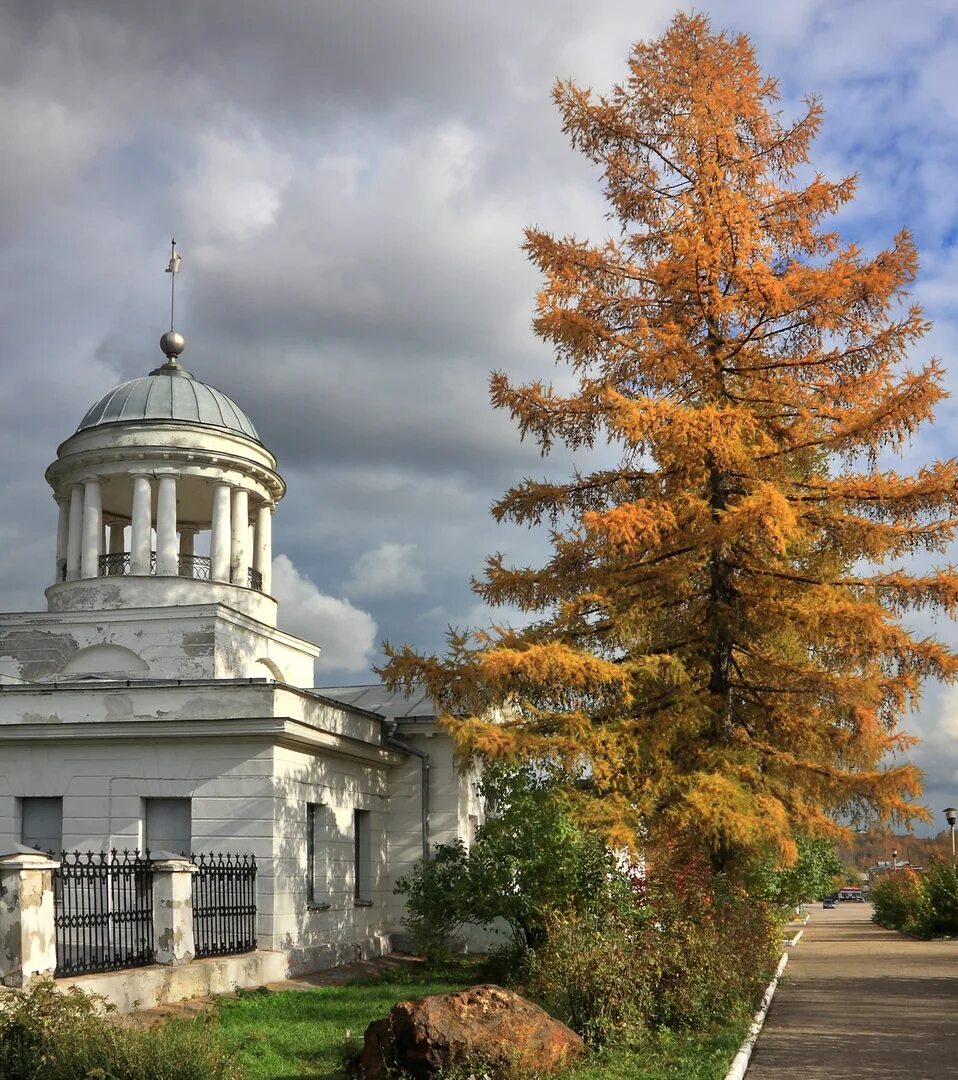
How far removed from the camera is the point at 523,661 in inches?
605

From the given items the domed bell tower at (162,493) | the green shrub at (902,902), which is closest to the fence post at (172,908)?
the domed bell tower at (162,493)

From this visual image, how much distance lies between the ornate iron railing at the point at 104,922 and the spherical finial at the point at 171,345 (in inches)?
609

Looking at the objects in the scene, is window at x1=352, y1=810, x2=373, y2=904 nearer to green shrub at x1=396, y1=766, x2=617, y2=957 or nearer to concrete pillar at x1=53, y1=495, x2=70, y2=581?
green shrub at x1=396, y1=766, x2=617, y2=957

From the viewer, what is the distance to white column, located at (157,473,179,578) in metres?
24.3

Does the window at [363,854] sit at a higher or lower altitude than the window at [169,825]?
lower

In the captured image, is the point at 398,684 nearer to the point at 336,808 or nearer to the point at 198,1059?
the point at 336,808

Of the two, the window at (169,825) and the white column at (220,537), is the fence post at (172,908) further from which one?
the white column at (220,537)

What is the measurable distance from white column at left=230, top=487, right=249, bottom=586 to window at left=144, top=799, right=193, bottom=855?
26.8ft

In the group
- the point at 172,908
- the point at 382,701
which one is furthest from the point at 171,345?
the point at 172,908

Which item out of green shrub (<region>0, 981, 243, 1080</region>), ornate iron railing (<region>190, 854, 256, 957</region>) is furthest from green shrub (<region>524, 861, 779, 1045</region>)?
ornate iron railing (<region>190, 854, 256, 957</region>)

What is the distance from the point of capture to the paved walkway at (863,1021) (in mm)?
10289

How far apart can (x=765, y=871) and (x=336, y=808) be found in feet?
27.8

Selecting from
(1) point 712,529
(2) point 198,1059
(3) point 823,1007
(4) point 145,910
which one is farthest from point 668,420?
(2) point 198,1059

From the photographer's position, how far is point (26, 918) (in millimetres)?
11703
